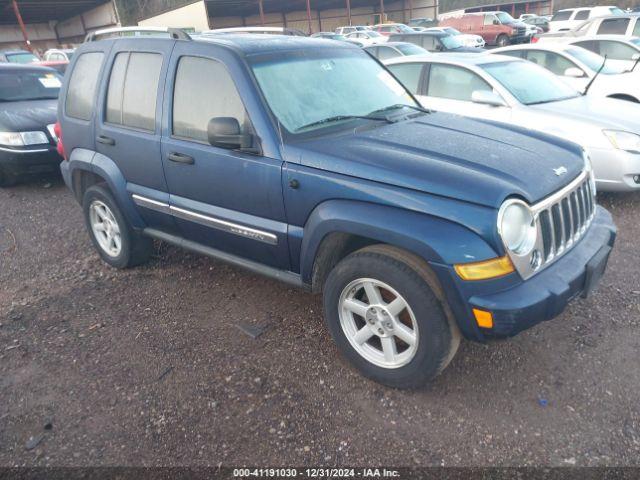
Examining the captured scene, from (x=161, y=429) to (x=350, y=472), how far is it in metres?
1.04

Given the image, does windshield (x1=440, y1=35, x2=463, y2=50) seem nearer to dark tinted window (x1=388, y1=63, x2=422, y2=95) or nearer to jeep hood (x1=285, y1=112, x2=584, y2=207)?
dark tinted window (x1=388, y1=63, x2=422, y2=95)

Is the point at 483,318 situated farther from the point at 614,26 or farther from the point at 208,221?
the point at 614,26

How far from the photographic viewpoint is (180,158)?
11.0 feet

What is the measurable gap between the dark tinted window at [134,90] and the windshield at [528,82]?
4.22 meters

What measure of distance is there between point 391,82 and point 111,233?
9.05 feet

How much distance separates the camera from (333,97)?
3.30 metres

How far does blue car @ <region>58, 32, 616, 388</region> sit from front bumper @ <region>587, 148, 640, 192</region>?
7.77ft

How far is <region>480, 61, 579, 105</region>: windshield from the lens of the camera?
589 cm

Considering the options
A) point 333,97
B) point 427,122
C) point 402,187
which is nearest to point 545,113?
point 427,122

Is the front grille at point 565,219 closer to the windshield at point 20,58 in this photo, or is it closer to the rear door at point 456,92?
the rear door at point 456,92

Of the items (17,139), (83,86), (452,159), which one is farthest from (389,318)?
(17,139)

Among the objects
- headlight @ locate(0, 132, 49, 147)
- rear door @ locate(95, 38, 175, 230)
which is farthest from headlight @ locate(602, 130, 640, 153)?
headlight @ locate(0, 132, 49, 147)

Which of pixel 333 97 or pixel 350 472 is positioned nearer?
pixel 350 472

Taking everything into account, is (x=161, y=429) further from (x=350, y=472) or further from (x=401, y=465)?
(x=401, y=465)
